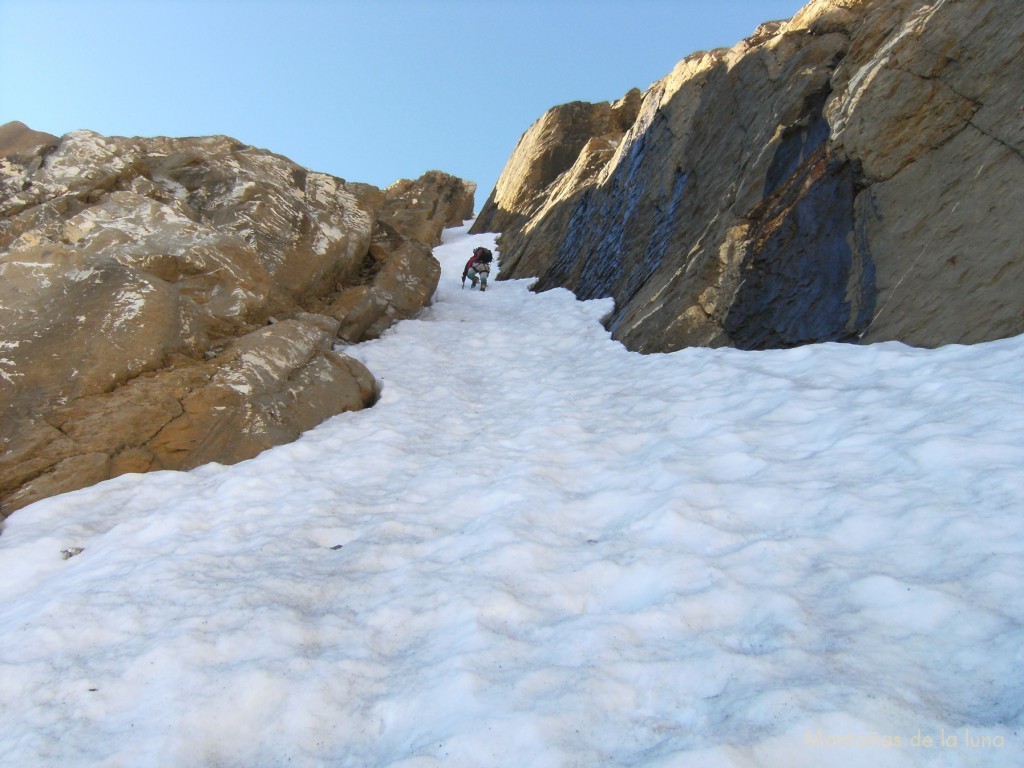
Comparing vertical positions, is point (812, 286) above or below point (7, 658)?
above

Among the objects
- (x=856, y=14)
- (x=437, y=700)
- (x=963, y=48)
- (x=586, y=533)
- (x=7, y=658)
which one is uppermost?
(x=856, y=14)

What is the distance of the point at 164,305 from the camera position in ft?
29.8

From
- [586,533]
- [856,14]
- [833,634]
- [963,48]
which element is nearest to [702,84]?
[856,14]

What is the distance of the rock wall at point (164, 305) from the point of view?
7.65 metres

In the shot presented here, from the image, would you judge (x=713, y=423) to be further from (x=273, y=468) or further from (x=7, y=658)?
(x=7, y=658)

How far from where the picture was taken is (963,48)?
831cm

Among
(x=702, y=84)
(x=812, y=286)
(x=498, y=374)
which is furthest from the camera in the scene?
(x=702, y=84)

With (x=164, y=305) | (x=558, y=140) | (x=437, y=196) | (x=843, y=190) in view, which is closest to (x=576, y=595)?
(x=164, y=305)

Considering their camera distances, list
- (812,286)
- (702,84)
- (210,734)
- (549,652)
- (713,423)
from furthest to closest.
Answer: (702,84) → (812,286) → (713,423) → (549,652) → (210,734)

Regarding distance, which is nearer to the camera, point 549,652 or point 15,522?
point 549,652

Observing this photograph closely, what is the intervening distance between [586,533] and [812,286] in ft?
20.8

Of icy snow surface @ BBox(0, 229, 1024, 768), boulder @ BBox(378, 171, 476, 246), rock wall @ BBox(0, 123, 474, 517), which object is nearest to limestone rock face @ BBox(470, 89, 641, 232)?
boulder @ BBox(378, 171, 476, 246)

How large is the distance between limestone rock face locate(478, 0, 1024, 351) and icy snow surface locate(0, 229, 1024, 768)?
1.14 metres

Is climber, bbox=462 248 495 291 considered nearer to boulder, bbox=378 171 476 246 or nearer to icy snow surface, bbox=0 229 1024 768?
icy snow surface, bbox=0 229 1024 768
